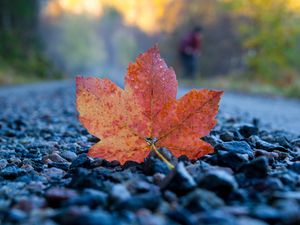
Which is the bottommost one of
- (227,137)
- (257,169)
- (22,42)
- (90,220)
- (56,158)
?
(90,220)

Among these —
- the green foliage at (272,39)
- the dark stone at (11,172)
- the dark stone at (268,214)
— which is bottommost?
the dark stone at (268,214)

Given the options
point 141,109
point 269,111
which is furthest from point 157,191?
point 269,111

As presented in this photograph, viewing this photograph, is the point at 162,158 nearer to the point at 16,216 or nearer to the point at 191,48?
the point at 16,216

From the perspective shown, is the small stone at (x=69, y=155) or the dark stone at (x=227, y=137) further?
the dark stone at (x=227, y=137)

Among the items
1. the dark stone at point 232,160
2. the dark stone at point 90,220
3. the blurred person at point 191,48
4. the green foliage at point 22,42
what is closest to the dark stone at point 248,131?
the dark stone at point 232,160

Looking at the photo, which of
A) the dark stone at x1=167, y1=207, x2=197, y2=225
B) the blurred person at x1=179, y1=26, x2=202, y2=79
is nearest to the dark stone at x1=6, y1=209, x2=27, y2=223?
the dark stone at x1=167, y1=207, x2=197, y2=225

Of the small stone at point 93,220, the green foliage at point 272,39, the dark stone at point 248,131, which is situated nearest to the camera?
the small stone at point 93,220

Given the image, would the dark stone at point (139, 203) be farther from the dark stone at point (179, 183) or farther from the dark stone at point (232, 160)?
the dark stone at point (232, 160)
